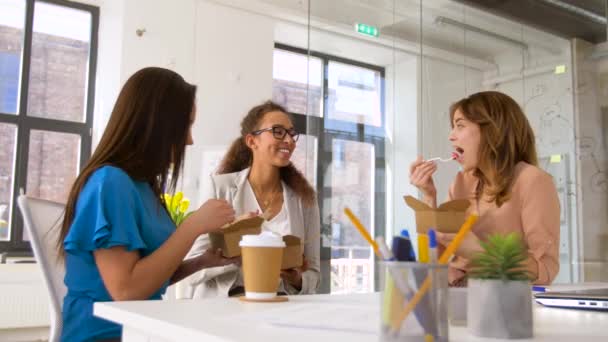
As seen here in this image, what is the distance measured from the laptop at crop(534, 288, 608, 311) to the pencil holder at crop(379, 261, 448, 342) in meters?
0.58

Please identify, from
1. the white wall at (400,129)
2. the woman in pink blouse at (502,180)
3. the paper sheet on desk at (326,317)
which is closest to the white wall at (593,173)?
the white wall at (400,129)

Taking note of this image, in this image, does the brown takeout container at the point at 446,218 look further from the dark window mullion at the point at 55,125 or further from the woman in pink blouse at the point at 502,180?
the dark window mullion at the point at 55,125

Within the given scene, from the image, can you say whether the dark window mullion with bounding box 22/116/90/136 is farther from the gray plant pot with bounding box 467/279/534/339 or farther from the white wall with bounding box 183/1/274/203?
the gray plant pot with bounding box 467/279/534/339

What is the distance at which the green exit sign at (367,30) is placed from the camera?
136 inches

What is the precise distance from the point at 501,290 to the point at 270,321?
34cm

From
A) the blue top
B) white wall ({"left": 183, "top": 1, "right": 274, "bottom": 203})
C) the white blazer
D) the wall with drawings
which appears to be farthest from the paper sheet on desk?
white wall ({"left": 183, "top": 1, "right": 274, "bottom": 203})

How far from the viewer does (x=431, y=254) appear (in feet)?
2.14

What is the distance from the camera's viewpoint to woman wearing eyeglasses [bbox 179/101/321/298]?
201 centimetres

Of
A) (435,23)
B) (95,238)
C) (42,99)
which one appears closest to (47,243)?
(95,238)

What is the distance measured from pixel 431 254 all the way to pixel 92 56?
5067mm

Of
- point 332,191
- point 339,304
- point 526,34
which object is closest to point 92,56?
point 332,191

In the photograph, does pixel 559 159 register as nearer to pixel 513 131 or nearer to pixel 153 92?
pixel 513 131

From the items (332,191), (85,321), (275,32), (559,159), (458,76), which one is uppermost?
(275,32)

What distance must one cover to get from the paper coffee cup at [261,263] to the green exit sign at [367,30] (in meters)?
2.54
